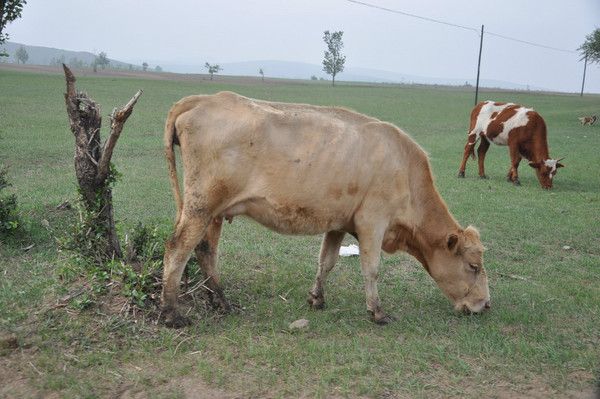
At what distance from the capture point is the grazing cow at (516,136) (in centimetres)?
1448

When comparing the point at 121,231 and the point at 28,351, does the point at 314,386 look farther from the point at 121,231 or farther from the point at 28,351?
the point at 121,231

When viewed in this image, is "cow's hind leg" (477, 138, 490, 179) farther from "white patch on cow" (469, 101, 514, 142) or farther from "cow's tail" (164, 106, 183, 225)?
"cow's tail" (164, 106, 183, 225)

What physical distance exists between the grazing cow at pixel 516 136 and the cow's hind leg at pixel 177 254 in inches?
447

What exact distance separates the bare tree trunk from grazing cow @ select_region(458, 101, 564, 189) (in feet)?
37.4

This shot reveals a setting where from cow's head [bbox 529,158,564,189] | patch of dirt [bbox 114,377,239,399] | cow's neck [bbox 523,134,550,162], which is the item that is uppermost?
cow's neck [bbox 523,134,550,162]

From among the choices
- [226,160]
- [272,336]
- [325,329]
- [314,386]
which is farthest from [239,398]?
[226,160]

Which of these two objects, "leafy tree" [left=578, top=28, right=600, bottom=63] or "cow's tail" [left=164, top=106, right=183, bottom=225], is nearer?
"cow's tail" [left=164, top=106, right=183, bottom=225]

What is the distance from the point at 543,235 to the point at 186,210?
665cm

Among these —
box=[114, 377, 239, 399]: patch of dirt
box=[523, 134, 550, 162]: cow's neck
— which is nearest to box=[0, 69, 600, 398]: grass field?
box=[114, 377, 239, 399]: patch of dirt

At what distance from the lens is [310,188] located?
550 cm

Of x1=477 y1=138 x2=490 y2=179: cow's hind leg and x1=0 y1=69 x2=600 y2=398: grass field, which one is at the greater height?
x1=477 y1=138 x2=490 y2=179: cow's hind leg

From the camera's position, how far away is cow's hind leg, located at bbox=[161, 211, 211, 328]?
5.31m

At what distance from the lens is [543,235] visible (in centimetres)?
957

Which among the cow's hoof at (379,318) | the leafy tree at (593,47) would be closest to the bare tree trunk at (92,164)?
the cow's hoof at (379,318)
